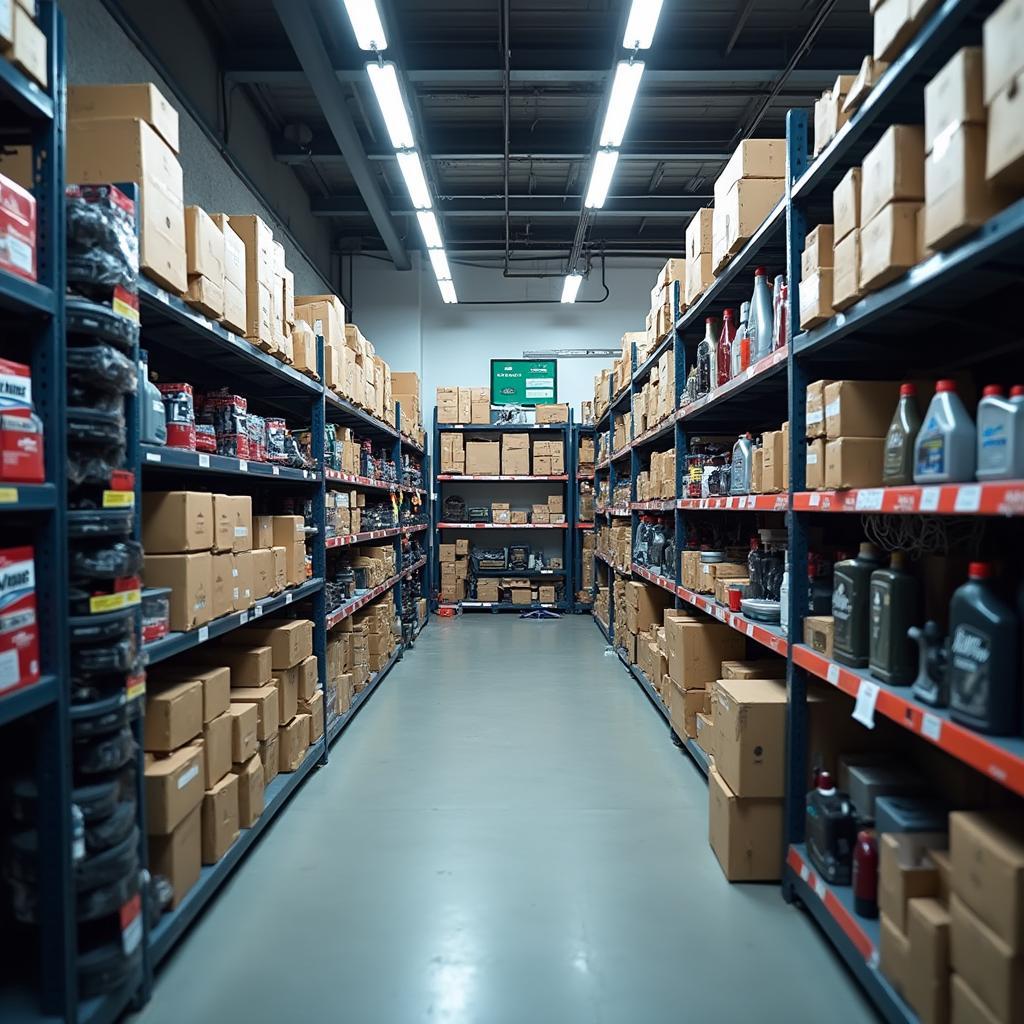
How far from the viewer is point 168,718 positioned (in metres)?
2.17

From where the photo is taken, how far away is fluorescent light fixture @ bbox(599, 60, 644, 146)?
4.36 metres

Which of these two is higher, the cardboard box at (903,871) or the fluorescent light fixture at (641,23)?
the fluorescent light fixture at (641,23)

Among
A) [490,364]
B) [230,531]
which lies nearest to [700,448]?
[230,531]

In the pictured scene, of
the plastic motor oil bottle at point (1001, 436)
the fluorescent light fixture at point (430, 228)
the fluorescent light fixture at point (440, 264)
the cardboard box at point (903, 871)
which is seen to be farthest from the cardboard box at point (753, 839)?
the fluorescent light fixture at point (440, 264)

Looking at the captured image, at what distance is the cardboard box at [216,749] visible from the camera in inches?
95.0

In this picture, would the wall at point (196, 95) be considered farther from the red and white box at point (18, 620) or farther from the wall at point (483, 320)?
the red and white box at point (18, 620)

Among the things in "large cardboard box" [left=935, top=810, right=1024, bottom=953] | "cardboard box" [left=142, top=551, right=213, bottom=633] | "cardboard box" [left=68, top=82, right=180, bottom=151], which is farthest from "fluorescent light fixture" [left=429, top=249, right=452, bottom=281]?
"large cardboard box" [left=935, top=810, right=1024, bottom=953]

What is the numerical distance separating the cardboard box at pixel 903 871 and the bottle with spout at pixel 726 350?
2.13 m

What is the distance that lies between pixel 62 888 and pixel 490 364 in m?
9.30

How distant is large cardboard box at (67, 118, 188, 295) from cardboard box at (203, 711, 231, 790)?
150cm

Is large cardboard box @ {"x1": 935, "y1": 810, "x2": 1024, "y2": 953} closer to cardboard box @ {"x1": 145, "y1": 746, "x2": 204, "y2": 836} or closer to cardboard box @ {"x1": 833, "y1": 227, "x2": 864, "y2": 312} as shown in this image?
cardboard box @ {"x1": 833, "y1": 227, "x2": 864, "y2": 312}

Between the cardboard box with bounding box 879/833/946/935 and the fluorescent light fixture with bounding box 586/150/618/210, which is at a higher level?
the fluorescent light fixture with bounding box 586/150/618/210

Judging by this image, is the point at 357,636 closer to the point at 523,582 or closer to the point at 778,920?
the point at 778,920

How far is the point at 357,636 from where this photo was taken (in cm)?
494
